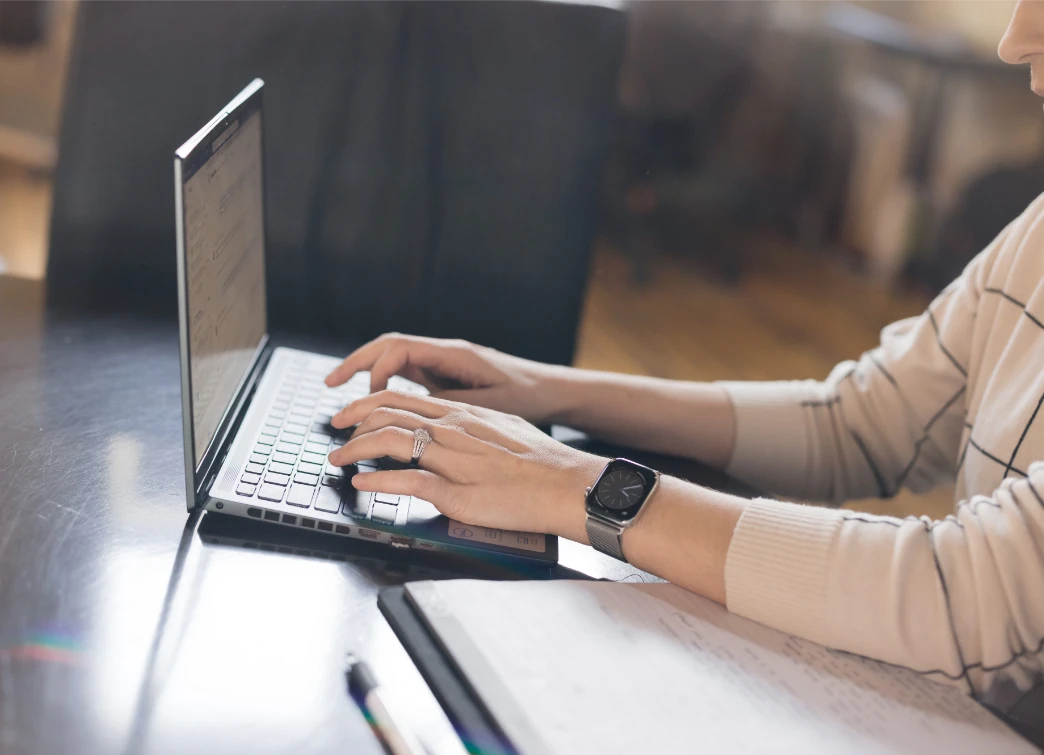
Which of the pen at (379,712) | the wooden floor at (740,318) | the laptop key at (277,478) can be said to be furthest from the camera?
the wooden floor at (740,318)

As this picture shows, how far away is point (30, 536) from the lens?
2.31 ft

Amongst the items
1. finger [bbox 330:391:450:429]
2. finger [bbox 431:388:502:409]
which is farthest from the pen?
finger [bbox 431:388:502:409]

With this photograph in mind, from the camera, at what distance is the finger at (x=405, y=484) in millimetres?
755

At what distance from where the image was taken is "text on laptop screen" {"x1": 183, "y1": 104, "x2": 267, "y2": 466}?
72 cm

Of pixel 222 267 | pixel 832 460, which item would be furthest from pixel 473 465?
pixel 832 460

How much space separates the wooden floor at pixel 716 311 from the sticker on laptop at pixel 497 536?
180 cm

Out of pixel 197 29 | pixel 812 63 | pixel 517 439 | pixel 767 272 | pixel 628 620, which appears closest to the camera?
pixel 628 620

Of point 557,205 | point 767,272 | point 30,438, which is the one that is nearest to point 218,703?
point 30,438

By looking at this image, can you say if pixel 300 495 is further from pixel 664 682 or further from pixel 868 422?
pixel 868 422

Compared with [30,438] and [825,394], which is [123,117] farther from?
[825,394]

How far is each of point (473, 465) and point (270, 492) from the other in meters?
0.16

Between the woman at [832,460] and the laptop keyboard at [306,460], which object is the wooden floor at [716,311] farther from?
the laptop keyboard at [306,460]

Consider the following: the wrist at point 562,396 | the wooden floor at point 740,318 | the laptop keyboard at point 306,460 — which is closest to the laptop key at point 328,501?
the laptop keyboard at point 306,460

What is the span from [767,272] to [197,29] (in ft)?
8.88
